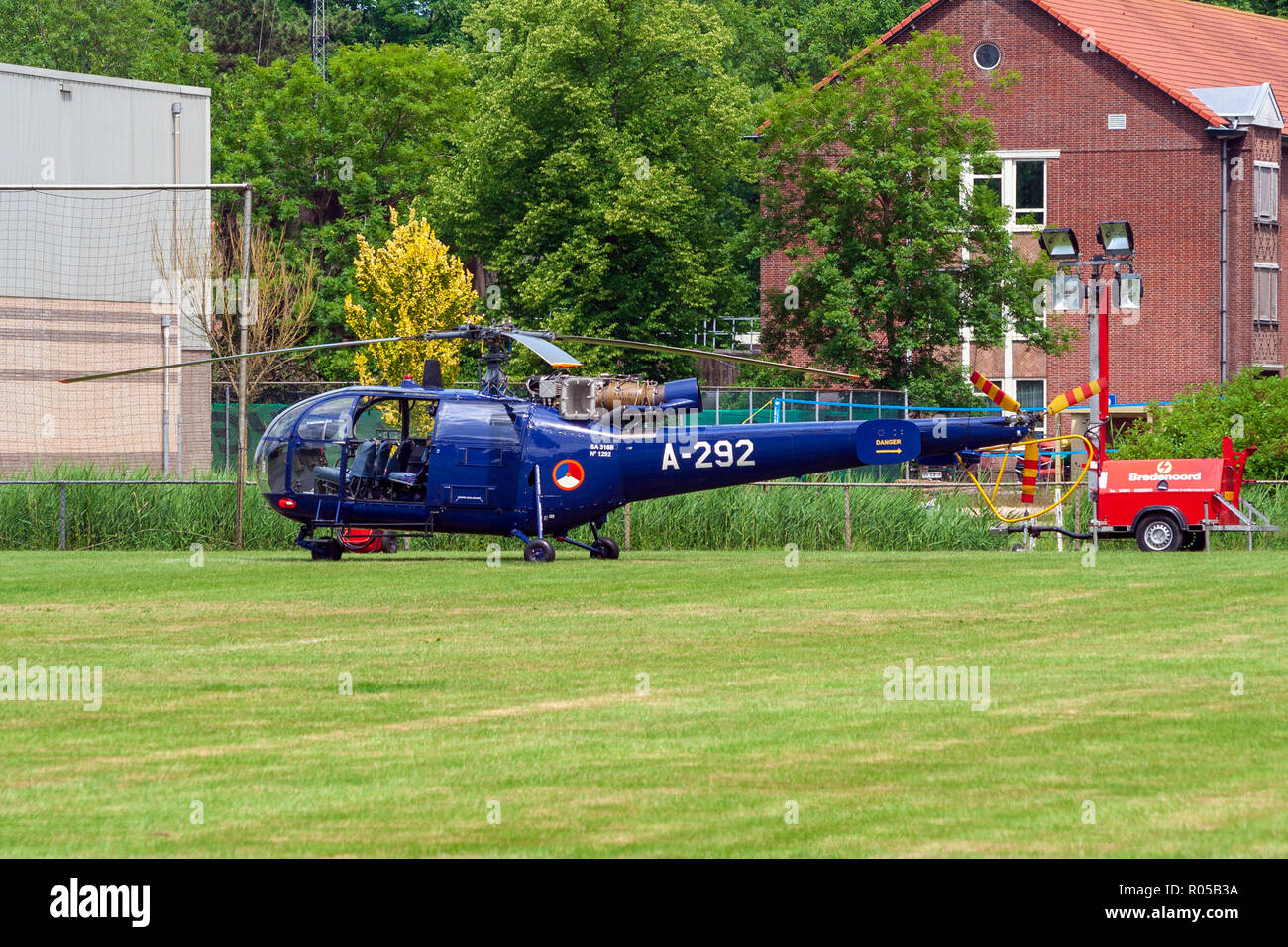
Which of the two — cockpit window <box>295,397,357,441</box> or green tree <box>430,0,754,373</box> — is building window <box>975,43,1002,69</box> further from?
cockpit window <box>295,397,357,441</box>

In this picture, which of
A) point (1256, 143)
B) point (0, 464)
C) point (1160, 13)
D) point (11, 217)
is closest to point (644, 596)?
point (0, 464)

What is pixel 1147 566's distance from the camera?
88.5 feet

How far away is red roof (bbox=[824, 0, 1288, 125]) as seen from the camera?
62781mm

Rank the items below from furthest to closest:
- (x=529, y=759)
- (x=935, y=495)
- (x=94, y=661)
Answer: (x=935, y=495) → (x=94, y=661) → (x=529, y=759)

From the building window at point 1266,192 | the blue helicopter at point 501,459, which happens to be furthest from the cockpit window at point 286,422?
the building window at point 1266,192

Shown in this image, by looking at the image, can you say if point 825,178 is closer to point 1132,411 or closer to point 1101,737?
point 1132,411

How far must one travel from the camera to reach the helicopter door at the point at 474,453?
2827cm

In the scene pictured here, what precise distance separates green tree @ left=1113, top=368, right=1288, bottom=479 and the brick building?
2086cm

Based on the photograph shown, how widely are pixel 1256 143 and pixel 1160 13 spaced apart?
29.5ft

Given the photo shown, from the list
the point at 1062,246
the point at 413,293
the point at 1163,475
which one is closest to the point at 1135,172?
the point at 413,293

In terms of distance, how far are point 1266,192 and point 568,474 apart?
43562 millimetres

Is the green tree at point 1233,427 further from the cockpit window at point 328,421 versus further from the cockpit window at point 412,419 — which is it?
the cockpit window at point 328,421

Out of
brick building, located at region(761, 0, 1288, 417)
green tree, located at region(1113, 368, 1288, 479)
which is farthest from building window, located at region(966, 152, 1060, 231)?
green tree, located at region(1113, 368, 1288, 479)
